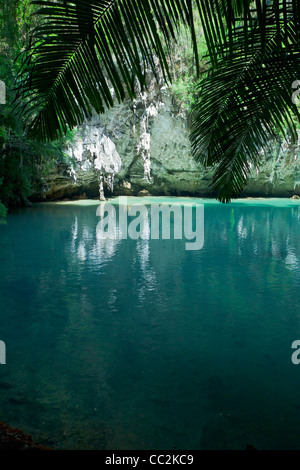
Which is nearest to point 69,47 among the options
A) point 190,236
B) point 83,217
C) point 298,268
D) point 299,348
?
point 299,348

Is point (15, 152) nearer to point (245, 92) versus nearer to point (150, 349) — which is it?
point (150, 349)

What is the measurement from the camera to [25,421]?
9.39 ft

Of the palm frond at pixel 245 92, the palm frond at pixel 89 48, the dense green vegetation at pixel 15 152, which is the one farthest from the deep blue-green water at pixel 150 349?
the dense green vegetation at pixel 15 152

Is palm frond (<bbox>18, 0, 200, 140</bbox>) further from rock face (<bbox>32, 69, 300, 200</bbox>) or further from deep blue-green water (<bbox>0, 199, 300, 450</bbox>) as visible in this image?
rock face (<bbox>32, 69, 300, 200</bbox>)

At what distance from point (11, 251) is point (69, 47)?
747cm

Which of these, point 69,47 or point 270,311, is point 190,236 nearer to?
point 270,311

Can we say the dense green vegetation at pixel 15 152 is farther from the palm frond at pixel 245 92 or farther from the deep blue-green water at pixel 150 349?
the palm frond at pixel 245 92

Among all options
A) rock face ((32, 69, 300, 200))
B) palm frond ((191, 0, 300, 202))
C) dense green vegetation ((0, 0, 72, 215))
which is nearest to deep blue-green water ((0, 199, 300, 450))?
palm frond ((191, 0, 300, 202))

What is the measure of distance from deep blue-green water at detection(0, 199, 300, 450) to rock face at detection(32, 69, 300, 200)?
44.0 feet

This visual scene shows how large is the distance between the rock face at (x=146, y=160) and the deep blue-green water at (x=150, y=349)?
13.4m

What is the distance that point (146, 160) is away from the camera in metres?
24.3

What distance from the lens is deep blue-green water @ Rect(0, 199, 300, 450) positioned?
285 centimetres

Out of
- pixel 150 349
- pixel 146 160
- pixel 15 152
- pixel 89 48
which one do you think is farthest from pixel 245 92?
pixel 146 160

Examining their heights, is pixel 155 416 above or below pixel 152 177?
below
